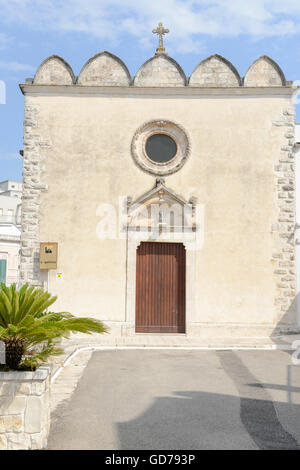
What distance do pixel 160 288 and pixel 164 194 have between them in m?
2.60

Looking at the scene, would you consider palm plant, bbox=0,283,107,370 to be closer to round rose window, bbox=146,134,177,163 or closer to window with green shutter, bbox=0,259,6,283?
round rose window, bbox=146,134,177,163

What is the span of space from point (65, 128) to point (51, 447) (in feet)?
31.9

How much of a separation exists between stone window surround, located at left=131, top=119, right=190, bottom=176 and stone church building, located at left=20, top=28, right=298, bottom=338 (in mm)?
29

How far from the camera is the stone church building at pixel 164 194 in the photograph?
475 inches

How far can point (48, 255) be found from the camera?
12.0m

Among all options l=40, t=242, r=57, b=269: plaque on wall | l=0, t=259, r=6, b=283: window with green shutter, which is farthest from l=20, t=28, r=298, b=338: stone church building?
l=0, t=259, r=6, b=283: window with green shutter

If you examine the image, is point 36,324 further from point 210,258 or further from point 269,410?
point 210,258

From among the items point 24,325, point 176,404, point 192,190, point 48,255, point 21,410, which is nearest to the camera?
point 21,410

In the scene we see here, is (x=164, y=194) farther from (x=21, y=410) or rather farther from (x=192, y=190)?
(x=21, y=410)

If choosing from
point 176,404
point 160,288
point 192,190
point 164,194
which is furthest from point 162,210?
point 176,404

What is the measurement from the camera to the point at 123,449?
14.0 feet

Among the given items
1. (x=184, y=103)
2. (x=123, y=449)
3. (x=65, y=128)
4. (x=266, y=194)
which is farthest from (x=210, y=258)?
(x=123, y=449)

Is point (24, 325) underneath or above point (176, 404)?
above

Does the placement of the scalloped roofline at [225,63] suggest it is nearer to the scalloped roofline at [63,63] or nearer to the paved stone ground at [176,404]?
the scalloped roofline at [63,63]
